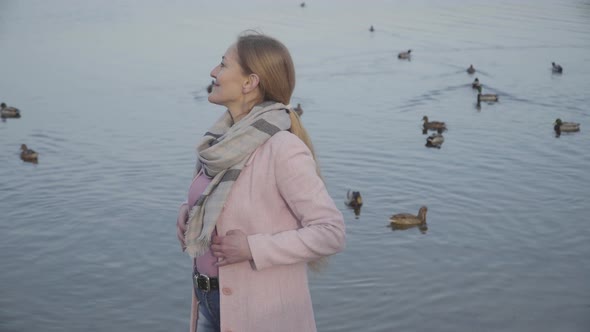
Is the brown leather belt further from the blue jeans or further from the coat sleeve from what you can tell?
the coat sleeve

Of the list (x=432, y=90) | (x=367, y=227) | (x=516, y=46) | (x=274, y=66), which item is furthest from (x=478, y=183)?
(x=516, y=46)

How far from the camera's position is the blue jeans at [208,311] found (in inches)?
142

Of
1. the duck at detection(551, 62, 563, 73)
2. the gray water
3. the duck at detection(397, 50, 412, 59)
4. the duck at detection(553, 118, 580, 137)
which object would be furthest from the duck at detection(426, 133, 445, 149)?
the duck at detection(397, 50, 412, 59)

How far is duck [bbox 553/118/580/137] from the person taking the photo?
19.5 m

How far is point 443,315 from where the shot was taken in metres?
9.91

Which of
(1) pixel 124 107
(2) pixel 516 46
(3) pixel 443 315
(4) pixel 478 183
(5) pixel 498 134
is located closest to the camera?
(3) pixel 443 315

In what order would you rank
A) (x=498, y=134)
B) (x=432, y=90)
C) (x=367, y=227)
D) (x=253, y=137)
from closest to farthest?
Answer: (x=253, y=137) < (x=367, y=227) < (x=498, y=134) < (x=432, y=90)

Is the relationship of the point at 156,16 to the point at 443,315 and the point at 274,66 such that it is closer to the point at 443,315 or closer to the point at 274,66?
the point at 443,315

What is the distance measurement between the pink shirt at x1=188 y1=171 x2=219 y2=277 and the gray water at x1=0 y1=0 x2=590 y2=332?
626 centimetres

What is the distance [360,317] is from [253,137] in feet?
22.4

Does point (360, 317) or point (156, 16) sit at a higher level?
point (156, 16)

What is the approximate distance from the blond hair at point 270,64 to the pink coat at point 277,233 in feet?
0.45

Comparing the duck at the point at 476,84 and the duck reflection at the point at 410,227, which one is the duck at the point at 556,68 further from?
the duck reflection at the point at 410,227

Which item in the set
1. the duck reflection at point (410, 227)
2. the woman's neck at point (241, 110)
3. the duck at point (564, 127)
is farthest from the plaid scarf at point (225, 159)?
the duck at point (564, 127)
